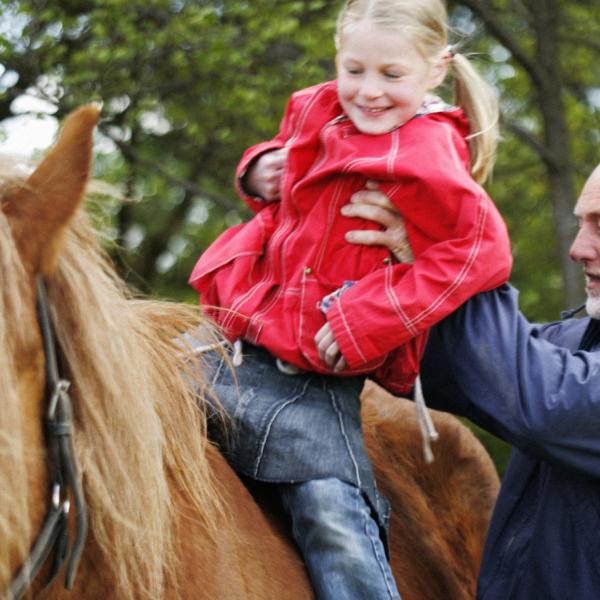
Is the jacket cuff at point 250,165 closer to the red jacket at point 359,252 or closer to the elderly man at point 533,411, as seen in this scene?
the red jacket at point 359,252

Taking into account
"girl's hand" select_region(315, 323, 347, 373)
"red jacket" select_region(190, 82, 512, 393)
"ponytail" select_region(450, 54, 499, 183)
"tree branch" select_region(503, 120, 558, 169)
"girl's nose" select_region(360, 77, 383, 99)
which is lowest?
"tree branch" select_region(503, 120, 558, 169)

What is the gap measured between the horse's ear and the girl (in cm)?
82

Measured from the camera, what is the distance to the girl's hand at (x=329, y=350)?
2.45 metres

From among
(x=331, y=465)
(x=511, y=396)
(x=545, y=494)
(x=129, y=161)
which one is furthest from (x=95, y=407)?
(x=129, y=161)

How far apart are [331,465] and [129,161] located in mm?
5239

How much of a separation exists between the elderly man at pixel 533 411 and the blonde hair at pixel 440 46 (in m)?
0.36

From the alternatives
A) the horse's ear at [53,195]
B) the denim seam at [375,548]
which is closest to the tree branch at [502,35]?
the denim seam at [375,548]

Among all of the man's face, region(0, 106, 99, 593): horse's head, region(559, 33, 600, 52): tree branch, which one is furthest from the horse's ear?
region(559, 33, 600, 52): tree branch

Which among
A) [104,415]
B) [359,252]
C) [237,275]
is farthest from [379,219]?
[104,415]

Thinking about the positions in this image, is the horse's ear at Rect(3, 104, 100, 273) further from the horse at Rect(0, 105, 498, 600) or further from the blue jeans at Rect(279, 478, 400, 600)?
the blue jeans at Rect(279, 478, 400, 600)

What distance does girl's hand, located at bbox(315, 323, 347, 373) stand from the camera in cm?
245

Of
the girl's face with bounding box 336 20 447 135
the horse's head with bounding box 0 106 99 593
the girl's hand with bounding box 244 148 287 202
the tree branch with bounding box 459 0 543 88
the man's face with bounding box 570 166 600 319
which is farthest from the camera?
the tree branch with bounding box 459 0 543 88

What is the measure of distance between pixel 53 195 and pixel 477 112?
1330 millimetres

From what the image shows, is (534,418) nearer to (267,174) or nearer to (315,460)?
(315,460)
